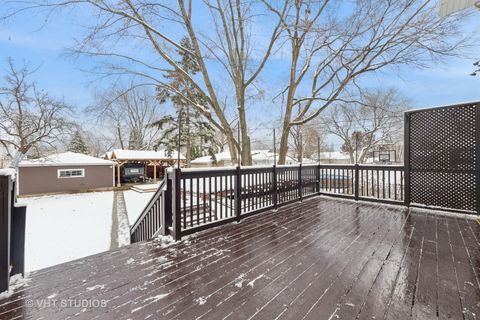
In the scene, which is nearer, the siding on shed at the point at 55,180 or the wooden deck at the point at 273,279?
the wooden deck at the point at 273,279

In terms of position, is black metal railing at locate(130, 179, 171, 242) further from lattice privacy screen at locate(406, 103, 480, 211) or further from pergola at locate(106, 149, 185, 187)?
pergola at locate(106, 149, 185, 187)

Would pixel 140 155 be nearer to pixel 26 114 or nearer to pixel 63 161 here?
pixel 63 161

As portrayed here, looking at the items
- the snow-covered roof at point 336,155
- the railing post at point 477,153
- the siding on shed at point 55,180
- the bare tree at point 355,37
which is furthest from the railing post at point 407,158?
the snow-covered roof at point 336,155

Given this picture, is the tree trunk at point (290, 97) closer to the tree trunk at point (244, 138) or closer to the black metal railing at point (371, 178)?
the tree trunk at point (244, 138)

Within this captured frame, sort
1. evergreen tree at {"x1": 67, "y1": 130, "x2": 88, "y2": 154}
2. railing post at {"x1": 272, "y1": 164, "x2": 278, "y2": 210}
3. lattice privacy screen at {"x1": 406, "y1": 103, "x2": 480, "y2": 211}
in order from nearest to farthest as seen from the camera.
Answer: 1. lattice privacy screen at {"x1": 406, "y1": 103, "x2": 480, "y2": 211}
2. railing post at {"x1": 272, "y1": 164, "x2": 278, "y2": 210}
3. evergreen tree at {"x1": 67, "y1": 130, "x2": 88, "y2": 154}

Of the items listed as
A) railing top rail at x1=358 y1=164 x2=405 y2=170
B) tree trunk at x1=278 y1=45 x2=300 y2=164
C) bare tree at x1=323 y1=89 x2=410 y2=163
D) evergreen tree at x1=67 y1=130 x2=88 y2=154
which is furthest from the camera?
evergreen tree at x1=67 y1=130 x2=88 y2=154

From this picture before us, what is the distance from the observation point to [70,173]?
15.3 metres

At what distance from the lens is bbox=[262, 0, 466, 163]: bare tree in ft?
23.1

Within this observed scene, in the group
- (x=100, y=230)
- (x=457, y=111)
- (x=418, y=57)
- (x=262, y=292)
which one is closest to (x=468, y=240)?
(x=457, y=111)

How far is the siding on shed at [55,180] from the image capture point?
1397 centimetres

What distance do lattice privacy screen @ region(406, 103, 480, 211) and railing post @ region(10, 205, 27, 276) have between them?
629 centimetres

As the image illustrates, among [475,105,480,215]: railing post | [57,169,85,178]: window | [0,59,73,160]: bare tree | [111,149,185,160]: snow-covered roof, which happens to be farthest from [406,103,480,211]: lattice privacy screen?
[57,169,85,178]: window

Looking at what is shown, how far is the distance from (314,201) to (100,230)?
290 inches

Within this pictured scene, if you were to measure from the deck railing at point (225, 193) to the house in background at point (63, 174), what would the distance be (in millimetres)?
13280
